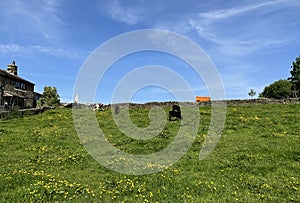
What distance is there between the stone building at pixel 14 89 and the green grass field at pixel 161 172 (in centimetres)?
4914

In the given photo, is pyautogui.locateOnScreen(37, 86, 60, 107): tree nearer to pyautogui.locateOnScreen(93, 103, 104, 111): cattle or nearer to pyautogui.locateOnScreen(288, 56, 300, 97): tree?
pyautogui.locateOnScreen(93, 103, 104, 111): cattle

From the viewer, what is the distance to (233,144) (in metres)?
19.6

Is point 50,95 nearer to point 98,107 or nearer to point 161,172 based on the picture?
point 98,107

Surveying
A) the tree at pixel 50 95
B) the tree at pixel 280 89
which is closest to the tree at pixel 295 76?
the tree at pixel 280 89

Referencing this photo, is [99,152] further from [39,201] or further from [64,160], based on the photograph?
[39,201]

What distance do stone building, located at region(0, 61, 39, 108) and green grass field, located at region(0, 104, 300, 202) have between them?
161ft

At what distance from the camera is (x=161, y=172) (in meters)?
13.6

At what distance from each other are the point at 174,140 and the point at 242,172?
7.95 metres

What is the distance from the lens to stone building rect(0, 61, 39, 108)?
71.2 m

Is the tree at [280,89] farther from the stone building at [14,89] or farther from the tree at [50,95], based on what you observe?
the stone building at [14,89]

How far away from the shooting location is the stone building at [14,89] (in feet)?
234

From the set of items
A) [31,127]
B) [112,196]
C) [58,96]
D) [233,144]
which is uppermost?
[58,96]

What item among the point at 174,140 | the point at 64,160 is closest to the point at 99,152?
the point at 64,160

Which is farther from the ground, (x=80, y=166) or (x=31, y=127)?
(x=31, y=127)
